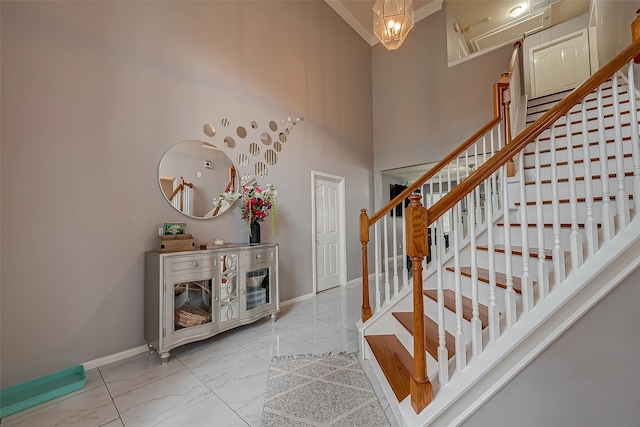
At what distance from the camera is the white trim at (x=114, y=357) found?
211 centimetres

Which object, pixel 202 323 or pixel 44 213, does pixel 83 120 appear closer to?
pixel 44 213

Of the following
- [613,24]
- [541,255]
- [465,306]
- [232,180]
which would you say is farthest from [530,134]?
[613,24]

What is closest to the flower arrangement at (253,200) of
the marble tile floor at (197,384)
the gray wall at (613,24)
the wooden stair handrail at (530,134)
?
the marble tile floor at (197,384)

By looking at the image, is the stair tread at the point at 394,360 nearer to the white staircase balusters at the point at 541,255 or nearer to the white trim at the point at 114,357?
the white staircase balusters at the point at 541,255

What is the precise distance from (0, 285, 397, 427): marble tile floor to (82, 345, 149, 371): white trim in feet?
0.13

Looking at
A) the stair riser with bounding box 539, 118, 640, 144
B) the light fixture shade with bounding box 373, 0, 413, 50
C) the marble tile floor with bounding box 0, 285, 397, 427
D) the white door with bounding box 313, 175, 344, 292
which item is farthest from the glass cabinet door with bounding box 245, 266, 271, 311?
the stair riser with bounding box 539, 118, 640, 144

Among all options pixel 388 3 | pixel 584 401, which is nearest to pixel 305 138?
pixel 388 3

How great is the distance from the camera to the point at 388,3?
235cm

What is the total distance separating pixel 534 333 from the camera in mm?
1249

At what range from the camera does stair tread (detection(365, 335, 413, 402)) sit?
1.51 metres

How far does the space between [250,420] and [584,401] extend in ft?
5.65

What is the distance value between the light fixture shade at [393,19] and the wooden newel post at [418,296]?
1922 mm

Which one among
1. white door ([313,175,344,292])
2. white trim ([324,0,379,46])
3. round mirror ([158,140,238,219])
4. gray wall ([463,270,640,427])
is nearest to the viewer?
gray wall ([463,270,640,427])

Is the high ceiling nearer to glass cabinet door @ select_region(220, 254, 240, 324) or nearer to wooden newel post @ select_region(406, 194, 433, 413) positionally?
glass cabinet door @ select_region(220, 254, 240, 324)
